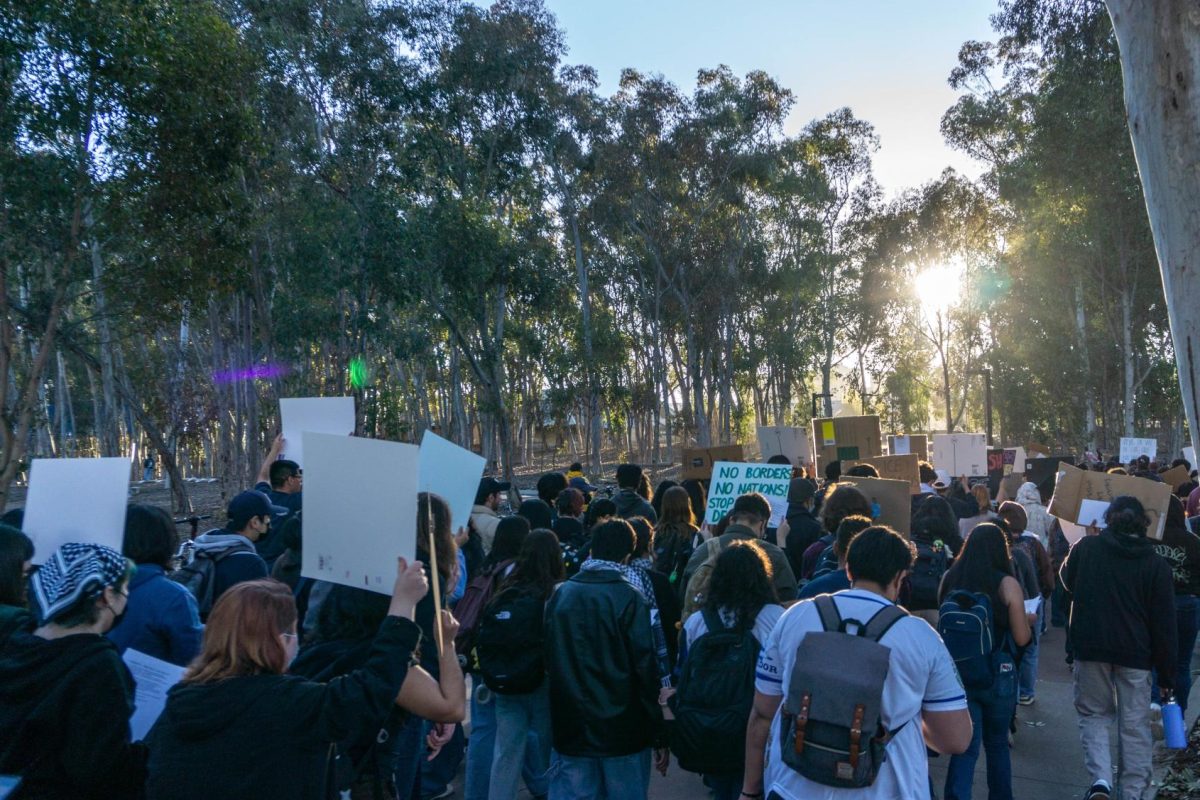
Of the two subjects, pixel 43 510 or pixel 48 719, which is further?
pixel 43 510

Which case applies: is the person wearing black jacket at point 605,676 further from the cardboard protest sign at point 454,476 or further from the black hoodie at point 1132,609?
the black hoodie at point 1132,609

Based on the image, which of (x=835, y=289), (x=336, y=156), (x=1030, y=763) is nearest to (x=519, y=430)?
(x=835, y=289)

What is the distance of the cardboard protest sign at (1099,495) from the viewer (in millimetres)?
6734

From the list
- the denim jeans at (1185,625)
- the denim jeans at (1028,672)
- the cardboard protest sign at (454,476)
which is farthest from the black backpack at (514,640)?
the denim jeans at (1028,672)

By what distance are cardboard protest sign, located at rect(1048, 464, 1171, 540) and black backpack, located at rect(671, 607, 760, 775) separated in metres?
3.38

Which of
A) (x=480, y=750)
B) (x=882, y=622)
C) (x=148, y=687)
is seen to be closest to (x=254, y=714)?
(x=148, y=687)

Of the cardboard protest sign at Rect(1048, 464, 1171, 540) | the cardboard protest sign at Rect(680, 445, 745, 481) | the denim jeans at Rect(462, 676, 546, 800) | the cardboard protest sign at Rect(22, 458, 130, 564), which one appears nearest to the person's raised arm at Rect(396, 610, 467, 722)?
the cardboard protest sign at Rect(22, 458, 130, 564)

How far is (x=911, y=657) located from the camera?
311 cm

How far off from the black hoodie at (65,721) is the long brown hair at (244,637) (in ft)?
1.05

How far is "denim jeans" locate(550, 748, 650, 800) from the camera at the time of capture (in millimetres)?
4504

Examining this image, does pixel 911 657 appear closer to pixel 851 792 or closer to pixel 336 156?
pixel 851 792

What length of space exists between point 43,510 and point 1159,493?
6.37m

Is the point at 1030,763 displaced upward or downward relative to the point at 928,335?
downward

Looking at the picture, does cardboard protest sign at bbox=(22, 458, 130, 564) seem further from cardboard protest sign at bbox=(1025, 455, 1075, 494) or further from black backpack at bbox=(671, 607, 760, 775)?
cardboard protest sign at bbox=(1025, 455, 1075, 494)
